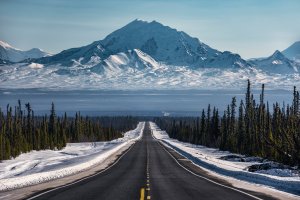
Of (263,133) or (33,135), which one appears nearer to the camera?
(263,133)

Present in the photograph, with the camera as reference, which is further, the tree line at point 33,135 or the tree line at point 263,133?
the tree line at point 33,135

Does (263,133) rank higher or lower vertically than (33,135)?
higher

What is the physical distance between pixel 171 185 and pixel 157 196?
5863 mm

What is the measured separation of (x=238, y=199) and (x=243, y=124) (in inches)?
3120

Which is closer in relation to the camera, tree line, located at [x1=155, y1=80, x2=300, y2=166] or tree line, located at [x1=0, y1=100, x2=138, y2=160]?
tree line, located at [x1=155, y1=80, x2=300, y2=166]

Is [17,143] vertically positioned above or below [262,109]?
below

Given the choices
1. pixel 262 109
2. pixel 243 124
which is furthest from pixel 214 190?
pixel 243 124

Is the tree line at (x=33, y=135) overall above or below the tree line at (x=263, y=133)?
below

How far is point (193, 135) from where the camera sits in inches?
6555

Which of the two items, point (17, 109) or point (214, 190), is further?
point (17, 109)

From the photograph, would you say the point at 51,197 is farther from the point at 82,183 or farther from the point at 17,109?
the point at 17,109

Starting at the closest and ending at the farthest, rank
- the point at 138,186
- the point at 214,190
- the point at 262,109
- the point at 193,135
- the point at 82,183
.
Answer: the point at 214,190 → the point at 138,186 → the point at 82,183 → the point at 262,109 → the point at 193,135

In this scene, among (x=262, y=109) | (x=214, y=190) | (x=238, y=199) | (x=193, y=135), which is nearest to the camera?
(x=238, y=199)

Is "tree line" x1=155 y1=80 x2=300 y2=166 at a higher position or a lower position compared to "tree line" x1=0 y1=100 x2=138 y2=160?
higher
